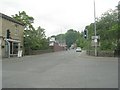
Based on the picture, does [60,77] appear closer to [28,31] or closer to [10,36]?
[10,36]

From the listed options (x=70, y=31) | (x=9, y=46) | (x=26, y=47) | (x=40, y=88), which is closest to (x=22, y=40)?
(x=26, y=47)

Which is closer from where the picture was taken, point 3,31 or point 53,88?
point 53,88

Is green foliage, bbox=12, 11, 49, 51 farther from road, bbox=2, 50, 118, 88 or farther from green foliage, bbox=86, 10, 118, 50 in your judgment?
road, bbox=2, 50, 118, 88

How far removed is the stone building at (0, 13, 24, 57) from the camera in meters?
43.8

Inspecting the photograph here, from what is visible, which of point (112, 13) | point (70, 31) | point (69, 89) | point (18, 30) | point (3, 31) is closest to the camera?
point (69, 89)

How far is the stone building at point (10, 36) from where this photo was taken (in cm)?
4384

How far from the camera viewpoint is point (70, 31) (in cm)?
18938

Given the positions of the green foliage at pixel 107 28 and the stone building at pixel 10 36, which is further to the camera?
the green foliage at pixel 107 28

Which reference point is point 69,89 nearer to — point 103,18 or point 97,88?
point 97,88

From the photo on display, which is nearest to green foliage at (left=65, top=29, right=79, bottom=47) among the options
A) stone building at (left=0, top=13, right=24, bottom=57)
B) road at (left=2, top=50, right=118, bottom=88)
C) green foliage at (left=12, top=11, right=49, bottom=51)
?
green foliage at (left=12, top=11, right=49, bottom=51)

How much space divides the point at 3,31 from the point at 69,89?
35.5 metres

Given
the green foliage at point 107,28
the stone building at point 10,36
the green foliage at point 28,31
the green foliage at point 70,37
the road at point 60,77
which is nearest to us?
the road at point 60,77

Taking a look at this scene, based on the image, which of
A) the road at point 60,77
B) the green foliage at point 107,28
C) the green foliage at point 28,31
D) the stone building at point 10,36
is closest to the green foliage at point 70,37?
the green foliage at point 28,31

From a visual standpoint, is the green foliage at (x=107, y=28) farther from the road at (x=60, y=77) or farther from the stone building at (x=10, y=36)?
the road at (x=60, y=77)
